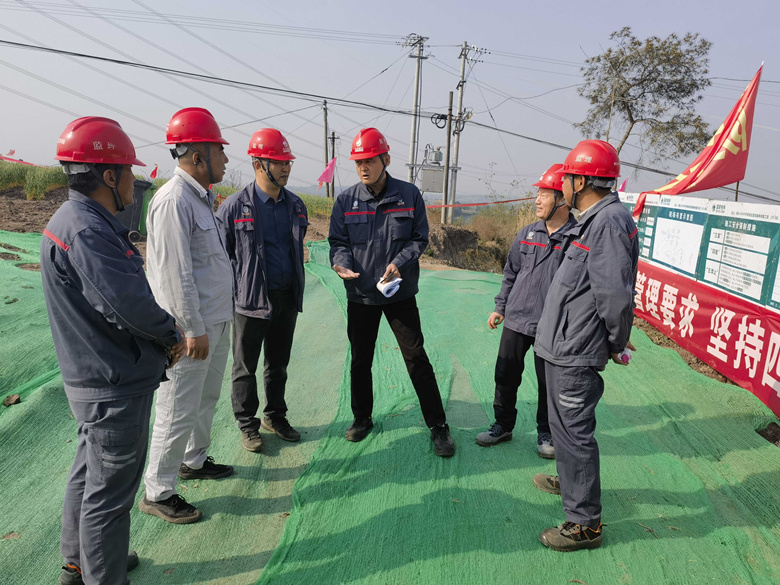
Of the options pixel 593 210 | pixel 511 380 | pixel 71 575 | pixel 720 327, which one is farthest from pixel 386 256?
pixel 720 327

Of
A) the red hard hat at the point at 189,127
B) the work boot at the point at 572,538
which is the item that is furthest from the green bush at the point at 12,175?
the work boot at the point at 572,538

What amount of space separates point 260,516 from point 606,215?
7.10ft

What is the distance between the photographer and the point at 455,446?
3.13 m

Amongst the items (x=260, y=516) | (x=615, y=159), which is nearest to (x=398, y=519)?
(x=260, y=516)

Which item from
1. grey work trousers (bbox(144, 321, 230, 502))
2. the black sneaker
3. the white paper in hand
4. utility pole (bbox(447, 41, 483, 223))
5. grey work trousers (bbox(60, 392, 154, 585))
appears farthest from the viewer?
utility pole (bbox(447, 41, 483, 223))

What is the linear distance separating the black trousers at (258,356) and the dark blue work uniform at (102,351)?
1157 millimetres

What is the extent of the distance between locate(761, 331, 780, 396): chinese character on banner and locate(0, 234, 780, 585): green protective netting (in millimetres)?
206

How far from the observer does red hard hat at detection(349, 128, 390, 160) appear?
2.96 metres

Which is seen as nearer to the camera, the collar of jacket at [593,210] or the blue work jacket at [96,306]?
the blue work jacket at [96,306]

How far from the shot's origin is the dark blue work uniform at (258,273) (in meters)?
2.95

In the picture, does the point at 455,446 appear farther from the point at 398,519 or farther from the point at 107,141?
the point at 107,141

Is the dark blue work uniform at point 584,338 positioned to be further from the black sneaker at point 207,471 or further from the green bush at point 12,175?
the green bush at point 12,175

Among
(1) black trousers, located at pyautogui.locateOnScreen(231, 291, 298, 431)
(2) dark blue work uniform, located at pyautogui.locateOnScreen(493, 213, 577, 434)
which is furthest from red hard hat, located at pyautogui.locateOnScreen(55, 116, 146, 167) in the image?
(2) dark blue work uniform, located at pyautogui.locateOnScreen(493, 213, 577, 434)

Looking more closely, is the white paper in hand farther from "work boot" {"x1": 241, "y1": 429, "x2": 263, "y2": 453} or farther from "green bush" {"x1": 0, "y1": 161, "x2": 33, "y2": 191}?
"green bush" {"x1": 0, "y1": 161, "x2": 33, "y2": 191}
